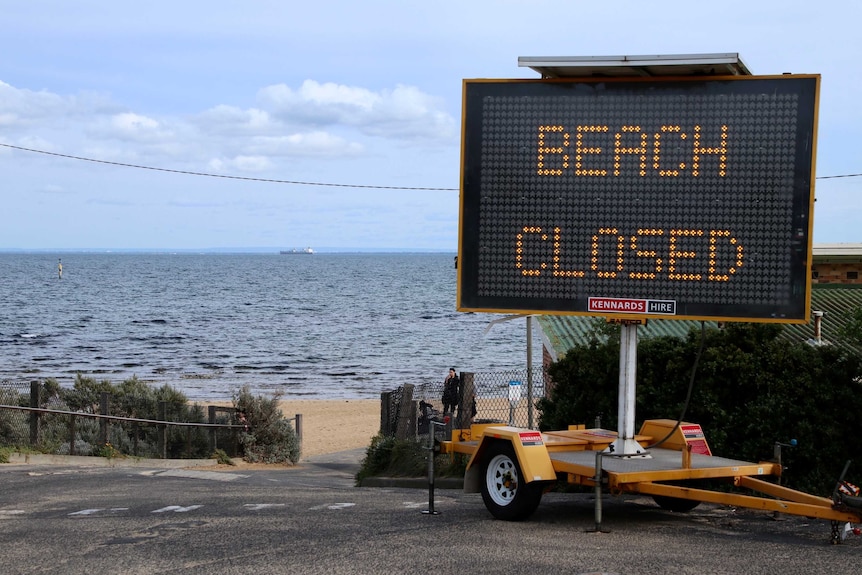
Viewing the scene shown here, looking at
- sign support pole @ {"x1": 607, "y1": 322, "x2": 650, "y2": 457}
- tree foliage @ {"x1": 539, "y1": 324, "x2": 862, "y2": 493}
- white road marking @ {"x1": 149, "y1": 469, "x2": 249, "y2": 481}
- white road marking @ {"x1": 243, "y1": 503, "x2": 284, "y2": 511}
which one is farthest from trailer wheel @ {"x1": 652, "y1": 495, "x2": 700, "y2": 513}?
white road marking @ {"x1": 149, "y1": 469, "x2": 249, "y2": 481}

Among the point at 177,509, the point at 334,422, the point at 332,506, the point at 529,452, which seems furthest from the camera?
the point at 334,422

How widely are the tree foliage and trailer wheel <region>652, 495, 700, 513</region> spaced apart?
108 centimetres

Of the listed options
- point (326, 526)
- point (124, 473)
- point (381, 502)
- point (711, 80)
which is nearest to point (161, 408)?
point (124, 473)

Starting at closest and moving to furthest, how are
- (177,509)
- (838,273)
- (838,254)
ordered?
(177,509) → (838,254) → (838,273)

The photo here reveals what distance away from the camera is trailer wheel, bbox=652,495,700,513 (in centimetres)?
1100

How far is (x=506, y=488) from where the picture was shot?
10211 mm

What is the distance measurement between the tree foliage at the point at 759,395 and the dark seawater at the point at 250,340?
104 feet

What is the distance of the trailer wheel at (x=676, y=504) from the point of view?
11.0m

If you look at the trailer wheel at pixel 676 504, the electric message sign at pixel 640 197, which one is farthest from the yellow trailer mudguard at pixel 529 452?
the trailer wheel at pixel 676 504

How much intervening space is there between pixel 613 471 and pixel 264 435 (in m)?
14.0

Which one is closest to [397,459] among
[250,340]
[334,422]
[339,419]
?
[334,422]

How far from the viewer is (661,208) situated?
9719mm

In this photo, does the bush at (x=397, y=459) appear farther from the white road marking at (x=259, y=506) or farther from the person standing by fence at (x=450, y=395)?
the person standing by fence at (x=450, y=395)

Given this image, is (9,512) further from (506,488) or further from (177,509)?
(506,488)
